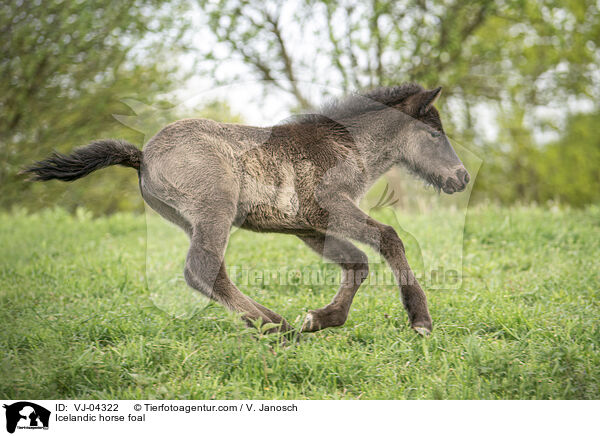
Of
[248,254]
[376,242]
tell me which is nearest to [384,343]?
[376,242]

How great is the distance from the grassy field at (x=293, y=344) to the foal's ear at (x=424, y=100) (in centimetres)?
172

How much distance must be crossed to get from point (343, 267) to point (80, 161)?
2269mm

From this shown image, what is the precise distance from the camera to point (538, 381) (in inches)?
113

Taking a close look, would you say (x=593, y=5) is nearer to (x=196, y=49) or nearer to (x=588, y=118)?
(x=588, y=118)

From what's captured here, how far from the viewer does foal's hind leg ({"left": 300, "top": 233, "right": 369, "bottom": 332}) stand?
12.6ft

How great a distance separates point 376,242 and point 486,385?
1.38m

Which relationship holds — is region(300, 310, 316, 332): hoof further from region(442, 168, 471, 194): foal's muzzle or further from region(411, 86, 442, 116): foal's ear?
region(411, 86, 442, 116): foal's ear

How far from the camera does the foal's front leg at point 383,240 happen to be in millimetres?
3707

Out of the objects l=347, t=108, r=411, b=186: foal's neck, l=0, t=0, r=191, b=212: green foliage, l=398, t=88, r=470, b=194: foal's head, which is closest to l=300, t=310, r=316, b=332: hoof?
l=347, t=108, r=411, b=186: foal's neck

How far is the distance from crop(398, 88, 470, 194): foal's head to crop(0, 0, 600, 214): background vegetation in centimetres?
202

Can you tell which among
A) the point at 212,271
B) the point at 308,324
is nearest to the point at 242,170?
the point at 212,271

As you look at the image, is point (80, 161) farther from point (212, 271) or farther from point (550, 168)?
point (550, 168)
